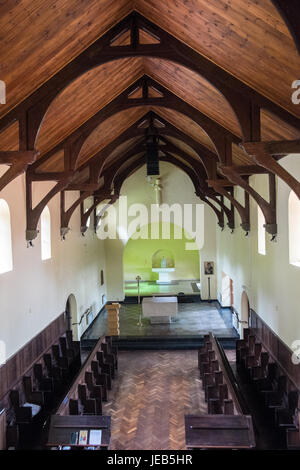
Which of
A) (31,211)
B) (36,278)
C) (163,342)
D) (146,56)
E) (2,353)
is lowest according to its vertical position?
(163,342)

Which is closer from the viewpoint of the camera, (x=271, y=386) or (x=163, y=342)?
(x=271, y=386)

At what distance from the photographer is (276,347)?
9.17 meters

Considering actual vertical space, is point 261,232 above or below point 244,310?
above

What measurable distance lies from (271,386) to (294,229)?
3.70 meters

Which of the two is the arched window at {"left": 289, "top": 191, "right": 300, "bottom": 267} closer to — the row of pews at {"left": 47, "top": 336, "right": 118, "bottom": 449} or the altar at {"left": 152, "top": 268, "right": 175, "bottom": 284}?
the row of pews at {"left": 47, "top": 336, "right": 118, "bottom": 449}

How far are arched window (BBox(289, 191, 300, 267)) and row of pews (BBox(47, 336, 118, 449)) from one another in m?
4.88

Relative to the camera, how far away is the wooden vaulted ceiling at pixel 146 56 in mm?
4945

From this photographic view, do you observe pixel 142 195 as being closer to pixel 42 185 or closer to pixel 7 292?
pixel 42 185

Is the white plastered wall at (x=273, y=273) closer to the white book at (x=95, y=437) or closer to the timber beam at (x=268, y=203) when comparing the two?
the timber beam at (x=268, y=203)

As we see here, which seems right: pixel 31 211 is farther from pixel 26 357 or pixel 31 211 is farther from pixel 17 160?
pixel 26 357

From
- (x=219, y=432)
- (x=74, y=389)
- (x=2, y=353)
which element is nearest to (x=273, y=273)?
(x=219, y=432)

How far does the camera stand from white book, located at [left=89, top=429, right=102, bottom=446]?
18.8ft

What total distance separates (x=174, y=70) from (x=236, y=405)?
659 centimetres
